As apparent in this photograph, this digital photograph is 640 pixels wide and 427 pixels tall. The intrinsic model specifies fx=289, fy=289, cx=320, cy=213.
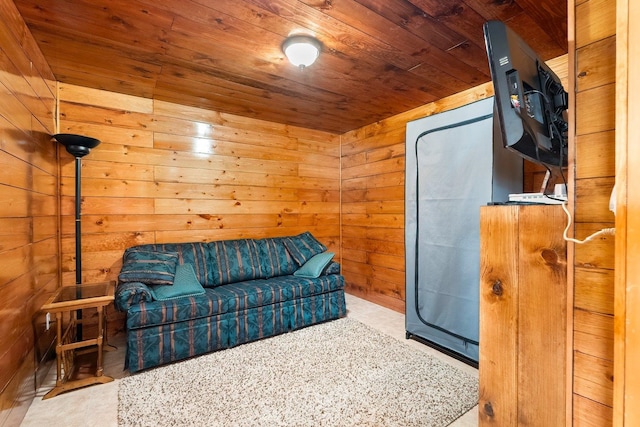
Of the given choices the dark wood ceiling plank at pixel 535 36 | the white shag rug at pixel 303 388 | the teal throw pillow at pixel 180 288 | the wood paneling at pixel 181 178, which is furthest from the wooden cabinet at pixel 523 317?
the wood paneling at pixel 181 178

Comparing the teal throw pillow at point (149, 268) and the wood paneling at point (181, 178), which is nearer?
the teal throw pillow at point (149, 268)

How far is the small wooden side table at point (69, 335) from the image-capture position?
181 centimetres

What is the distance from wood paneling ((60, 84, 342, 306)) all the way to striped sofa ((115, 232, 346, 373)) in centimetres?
30

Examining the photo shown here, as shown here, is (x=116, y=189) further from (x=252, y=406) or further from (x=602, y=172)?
(x=602, y=172)

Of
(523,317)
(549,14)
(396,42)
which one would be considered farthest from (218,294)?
(549,14)

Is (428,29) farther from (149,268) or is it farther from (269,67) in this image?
(149,268)

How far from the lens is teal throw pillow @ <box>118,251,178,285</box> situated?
2.31 metres

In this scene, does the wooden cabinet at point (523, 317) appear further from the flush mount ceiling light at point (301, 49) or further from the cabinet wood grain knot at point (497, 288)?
the flush mount ceiling light at point (301, 49)

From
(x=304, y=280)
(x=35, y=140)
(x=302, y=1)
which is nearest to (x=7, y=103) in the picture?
(x=35, y=140)

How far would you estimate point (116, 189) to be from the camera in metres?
2.75

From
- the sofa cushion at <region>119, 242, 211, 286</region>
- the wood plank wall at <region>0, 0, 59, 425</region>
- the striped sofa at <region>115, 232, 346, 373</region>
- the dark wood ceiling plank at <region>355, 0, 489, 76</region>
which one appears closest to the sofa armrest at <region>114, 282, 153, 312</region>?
the striped sofa at <region>115, 232, 346, 373</region>

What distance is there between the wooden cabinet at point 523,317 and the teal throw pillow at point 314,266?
2025mm

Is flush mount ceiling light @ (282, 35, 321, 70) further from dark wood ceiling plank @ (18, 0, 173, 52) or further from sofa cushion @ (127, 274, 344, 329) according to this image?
sofa cushion @ (127, 274, 344, 329)

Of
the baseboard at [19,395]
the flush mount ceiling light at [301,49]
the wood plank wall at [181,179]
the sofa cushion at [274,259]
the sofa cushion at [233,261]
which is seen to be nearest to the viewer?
the baseboard at [19,395]
